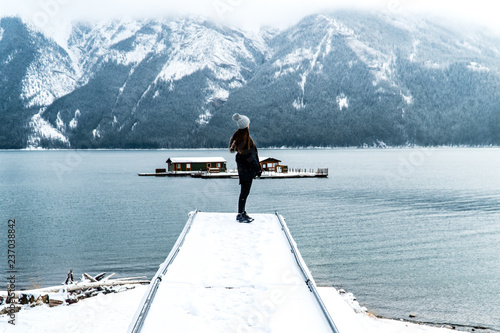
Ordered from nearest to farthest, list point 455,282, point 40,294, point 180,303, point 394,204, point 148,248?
point 180,303 < point 40,294 < point 455,282 < point 148,248 < point 394,204

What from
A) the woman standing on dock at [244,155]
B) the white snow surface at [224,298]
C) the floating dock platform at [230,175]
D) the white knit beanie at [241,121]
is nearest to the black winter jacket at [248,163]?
the woman standing on dock at [244,155]

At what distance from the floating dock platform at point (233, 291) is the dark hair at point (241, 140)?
282 cm

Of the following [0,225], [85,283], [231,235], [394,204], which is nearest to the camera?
[231,235]

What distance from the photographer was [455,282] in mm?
21594

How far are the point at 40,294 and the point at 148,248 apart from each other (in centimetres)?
1441

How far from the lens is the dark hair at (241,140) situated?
461 inches

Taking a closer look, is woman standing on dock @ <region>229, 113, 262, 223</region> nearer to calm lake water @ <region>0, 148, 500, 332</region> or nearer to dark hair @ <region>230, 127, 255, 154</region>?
dark hair @ <region>230, 127, 255, 154</region>

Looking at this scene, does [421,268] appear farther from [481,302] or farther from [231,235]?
[231,235]

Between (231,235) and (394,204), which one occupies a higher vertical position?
(231,235)

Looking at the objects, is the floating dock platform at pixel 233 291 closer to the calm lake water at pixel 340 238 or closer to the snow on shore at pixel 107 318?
the snow on shore at pixel 107 318

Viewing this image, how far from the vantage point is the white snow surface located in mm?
6215

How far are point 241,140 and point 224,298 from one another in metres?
5.78

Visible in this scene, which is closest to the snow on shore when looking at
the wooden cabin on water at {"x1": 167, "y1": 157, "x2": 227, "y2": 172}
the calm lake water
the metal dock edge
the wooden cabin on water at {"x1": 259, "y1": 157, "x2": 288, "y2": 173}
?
the calm lake water

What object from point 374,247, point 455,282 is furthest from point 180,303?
point 374,247
